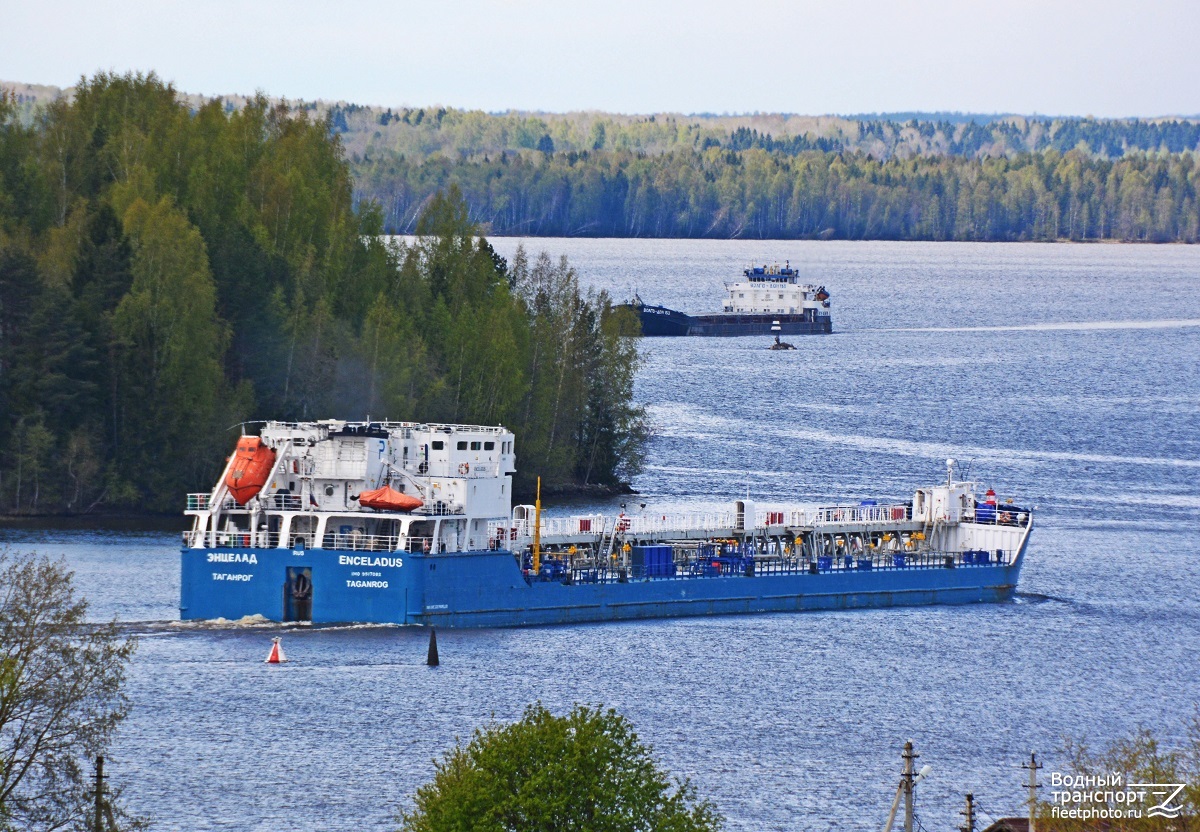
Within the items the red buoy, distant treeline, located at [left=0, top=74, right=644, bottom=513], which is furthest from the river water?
distant treeline, located at [left=0, top=74, right=644, bottom=513]

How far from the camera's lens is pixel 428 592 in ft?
210

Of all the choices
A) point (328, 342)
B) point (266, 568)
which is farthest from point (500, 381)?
point (266, 568)

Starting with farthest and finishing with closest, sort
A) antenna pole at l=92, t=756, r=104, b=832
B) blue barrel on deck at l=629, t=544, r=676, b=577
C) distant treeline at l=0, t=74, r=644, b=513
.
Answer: distant treeline at l=0, t=74, r=644, b=513 < blue barrel on deck at l=629, t=544, r=676, b=577 < antenna pole at l=92, t=756, r=104, b=832

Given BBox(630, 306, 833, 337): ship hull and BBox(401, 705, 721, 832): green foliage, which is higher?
BBox(630, 306, 833, 337): ship hull

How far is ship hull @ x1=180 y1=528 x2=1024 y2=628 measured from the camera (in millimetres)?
63031

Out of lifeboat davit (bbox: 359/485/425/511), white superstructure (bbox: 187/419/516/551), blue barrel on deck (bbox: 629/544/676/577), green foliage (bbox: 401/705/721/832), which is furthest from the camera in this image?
blue barrel on deck (bbox: 629/544/676/577)

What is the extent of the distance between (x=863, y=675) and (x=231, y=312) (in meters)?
44.0

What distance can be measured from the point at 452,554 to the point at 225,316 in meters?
35.9

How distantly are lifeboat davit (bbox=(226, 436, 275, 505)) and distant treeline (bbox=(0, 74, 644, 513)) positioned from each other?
25.2 meters

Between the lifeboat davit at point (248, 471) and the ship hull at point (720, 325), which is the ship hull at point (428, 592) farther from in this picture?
the ship hull at point (720, 325)

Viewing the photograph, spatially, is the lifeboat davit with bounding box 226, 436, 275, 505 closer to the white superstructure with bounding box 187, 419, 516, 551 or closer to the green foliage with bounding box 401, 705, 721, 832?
the white superstructure with bounding box 187, 419, 516, 551

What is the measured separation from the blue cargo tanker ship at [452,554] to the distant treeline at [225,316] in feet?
69.0

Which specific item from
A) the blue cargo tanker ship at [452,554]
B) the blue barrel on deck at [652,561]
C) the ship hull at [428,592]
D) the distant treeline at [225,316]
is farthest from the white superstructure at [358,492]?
the distant treeline at [225,316]

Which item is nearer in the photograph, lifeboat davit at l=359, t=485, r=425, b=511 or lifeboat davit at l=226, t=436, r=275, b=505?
lifeboat davit at l=359, t=485, r=425, b=511
